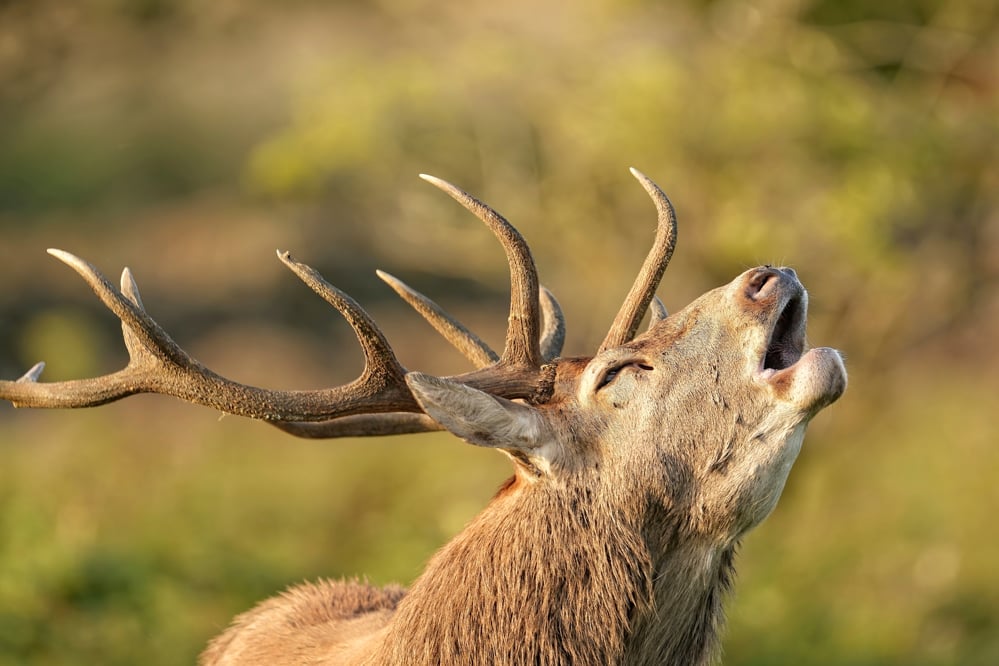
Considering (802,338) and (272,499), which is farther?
(272,499)

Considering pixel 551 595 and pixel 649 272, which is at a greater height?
pixel 649 272

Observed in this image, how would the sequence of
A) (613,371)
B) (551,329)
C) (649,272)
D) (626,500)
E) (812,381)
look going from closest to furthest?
(812,381) → (626,500) → (613,371) → (649,272) → (551,329)

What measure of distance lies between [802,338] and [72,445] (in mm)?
5506

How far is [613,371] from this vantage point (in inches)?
147

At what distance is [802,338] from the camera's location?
12.5 ft

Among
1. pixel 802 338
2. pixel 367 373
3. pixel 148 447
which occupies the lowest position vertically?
pixel 148 447

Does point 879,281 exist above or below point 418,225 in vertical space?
above

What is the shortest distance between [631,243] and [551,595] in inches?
244

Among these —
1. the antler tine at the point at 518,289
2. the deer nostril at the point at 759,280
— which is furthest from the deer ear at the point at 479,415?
the deer nostril at the point at 759,280

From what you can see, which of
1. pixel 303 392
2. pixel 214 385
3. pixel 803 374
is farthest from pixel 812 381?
pixel 214 385

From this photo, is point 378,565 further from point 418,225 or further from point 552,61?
point 552,61

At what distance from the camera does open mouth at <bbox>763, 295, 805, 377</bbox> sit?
3.76 meters

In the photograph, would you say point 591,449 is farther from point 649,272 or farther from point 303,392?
point 303,392

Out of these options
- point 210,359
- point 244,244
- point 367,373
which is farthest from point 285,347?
point 367,373
